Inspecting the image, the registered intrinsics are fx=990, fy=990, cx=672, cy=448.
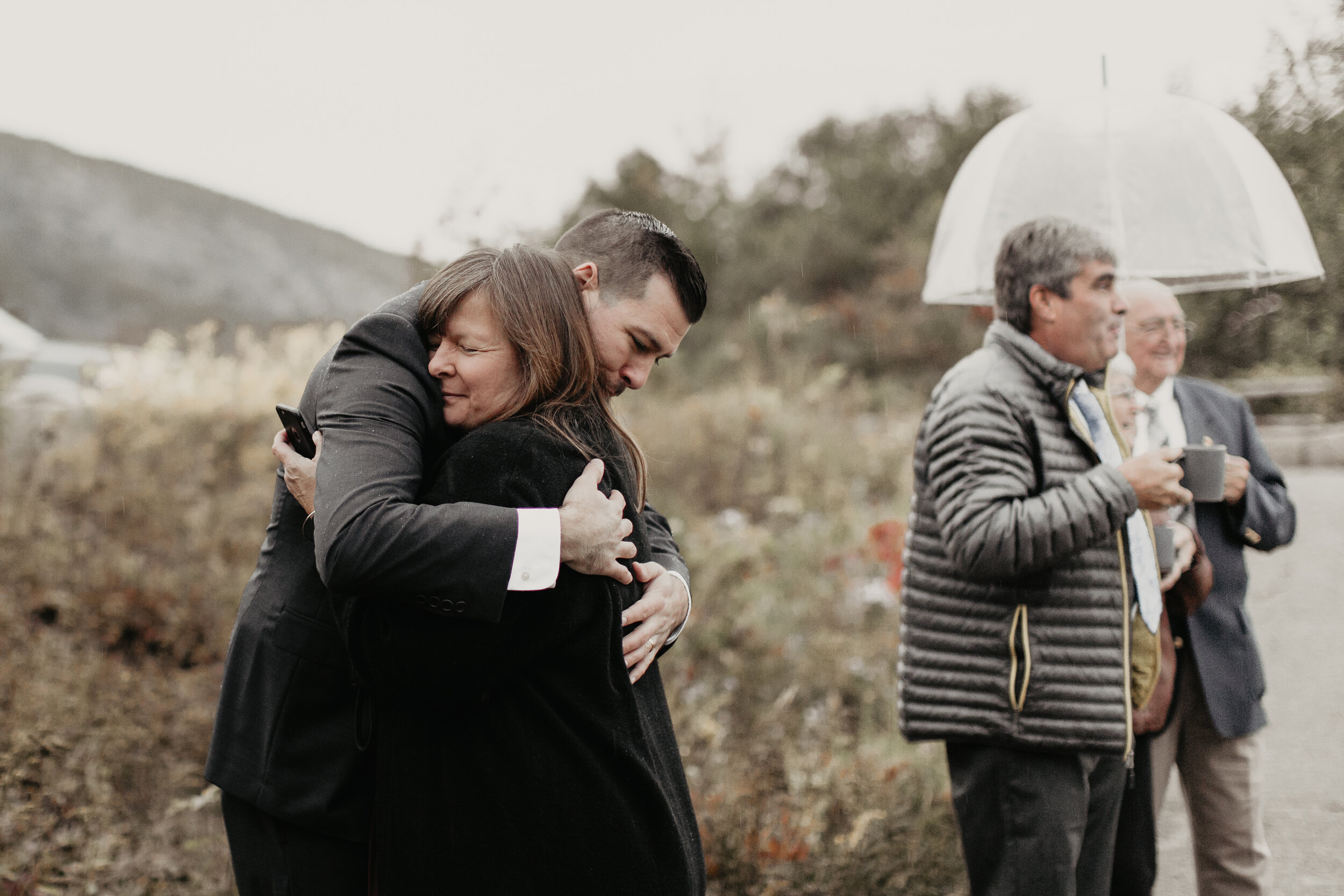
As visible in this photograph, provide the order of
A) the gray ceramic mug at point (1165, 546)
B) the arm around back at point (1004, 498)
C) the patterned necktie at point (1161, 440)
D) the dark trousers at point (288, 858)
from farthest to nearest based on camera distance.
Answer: the patterned necktie at point (1161, 440)
the gray ceramic mug at point (1165, 546)
the arm around back at point (1004, 498)
the dark trousers at point (288, 858)

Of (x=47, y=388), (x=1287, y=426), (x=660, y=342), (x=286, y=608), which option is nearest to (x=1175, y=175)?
(x=660, y=342)

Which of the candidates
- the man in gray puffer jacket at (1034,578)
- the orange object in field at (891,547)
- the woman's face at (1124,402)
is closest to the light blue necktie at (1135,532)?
the man in gray puffer jacket at (1034,578)

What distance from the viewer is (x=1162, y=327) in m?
3.09

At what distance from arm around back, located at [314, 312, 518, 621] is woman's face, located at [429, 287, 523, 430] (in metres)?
0.07

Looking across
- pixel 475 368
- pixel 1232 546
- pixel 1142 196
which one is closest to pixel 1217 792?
pixel 1232 546

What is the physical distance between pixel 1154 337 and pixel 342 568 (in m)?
2.67

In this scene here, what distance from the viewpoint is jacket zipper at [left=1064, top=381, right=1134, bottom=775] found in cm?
235

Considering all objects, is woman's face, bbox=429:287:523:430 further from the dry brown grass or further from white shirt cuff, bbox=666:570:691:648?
the dry brown grass

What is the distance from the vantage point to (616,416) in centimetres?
177

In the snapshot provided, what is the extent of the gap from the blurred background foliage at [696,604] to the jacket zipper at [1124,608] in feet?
3.24

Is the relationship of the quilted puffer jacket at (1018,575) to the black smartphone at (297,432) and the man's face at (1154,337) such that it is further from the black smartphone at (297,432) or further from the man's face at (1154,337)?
the black smartphone at (297,432)

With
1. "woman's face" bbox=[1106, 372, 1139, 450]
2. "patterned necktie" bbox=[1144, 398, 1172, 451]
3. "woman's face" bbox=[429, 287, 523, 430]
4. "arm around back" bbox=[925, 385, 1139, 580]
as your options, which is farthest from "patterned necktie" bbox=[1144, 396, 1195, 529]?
"woman's face" bbox=[429, 287, 523, 430]

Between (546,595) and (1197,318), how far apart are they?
15794 mm

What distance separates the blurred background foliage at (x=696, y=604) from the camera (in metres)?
3.06
